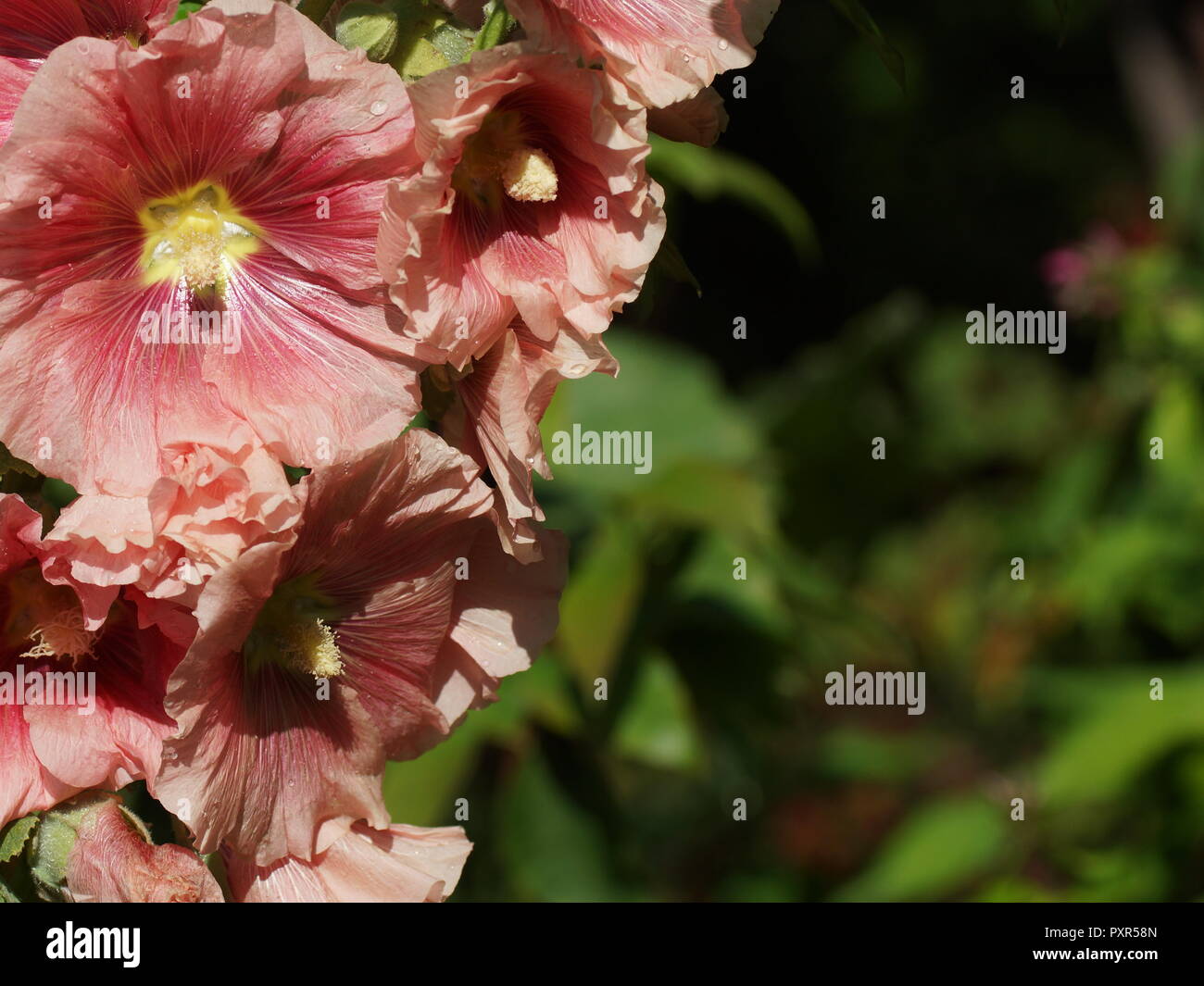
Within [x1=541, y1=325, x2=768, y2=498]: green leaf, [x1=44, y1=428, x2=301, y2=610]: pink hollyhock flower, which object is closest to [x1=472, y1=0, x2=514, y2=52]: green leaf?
[x1=44, y1=428, x2=301, y2=610]: pink hollyhock flower

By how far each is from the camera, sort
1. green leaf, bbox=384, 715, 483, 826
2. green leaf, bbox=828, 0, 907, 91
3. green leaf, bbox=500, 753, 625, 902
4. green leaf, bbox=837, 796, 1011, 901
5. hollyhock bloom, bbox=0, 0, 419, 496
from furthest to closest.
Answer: green leaf, bbox=837, 796, 1011, 901 → green leaf, bbox=500, 753, 625, 902 → green leaf, bbox=384, 715, 483, 826 → green leaf, bbox=828, 0, 907, 91 → hollyhock bloom, bbox=0, 0, 419, 496

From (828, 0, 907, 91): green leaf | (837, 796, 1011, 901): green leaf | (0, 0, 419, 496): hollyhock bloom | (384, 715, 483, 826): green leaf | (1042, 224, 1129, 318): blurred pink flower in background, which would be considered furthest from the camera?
(1042, 224, 1129, 318): blurred pink flower in background

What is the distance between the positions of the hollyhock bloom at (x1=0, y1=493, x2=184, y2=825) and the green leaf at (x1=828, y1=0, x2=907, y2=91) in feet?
2.25

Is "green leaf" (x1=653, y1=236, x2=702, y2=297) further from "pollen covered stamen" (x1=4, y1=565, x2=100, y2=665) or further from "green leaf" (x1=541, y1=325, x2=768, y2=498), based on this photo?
"green leaf" (x1=541, y1=325, x2=768, y2=498)

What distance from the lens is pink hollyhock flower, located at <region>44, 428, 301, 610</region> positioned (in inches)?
36.4

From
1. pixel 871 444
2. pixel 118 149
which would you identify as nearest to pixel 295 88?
pixel 118 149

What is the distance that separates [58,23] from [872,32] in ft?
1.97

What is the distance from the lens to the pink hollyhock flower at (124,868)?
0.99m

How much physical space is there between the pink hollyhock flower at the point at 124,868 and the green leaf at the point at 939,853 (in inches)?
74.0

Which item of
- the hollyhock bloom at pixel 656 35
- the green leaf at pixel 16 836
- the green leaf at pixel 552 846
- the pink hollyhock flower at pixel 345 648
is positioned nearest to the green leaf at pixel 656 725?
the green leaf at pixel 552 846

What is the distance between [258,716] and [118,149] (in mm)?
427

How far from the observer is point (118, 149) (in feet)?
3.19

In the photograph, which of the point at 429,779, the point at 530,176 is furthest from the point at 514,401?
the point at 429,779

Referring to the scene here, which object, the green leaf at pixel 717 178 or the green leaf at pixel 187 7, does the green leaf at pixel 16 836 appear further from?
the green leaf at pixel 717 178
